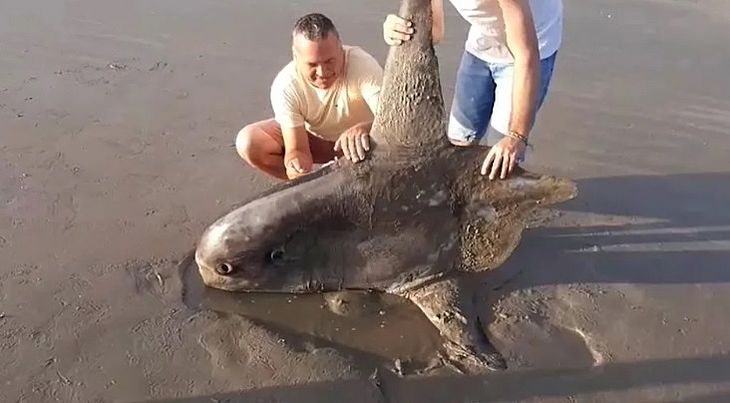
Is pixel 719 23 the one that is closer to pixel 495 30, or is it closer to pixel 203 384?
pixel 495 30

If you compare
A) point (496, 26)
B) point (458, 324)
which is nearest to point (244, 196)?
point (458, 324)

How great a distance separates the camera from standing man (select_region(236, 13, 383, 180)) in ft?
14.6

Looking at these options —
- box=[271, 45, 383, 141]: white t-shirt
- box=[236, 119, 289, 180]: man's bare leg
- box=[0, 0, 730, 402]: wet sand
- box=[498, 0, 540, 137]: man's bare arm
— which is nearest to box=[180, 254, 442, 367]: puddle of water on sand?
box=[0, 0, 730, 402]: wet sand

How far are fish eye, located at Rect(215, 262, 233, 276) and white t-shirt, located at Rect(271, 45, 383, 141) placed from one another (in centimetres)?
87

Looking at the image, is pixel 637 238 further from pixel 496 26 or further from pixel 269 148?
pixel 269 148

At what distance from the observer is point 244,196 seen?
209 inches

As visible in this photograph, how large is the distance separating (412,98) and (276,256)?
40.5 inches

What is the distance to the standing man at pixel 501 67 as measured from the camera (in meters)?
4.14

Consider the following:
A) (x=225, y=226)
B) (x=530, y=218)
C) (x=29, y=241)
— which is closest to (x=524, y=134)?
(x=530, y=218)

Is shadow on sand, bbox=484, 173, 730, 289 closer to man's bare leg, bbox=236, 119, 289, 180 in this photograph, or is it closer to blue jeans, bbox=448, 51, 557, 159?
blue jeans, bbox=448, 51, 557, 159

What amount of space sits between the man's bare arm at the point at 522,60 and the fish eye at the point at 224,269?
153cm

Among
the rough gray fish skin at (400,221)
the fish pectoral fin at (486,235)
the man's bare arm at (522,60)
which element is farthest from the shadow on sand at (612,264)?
the man's bare arm at (522,60)

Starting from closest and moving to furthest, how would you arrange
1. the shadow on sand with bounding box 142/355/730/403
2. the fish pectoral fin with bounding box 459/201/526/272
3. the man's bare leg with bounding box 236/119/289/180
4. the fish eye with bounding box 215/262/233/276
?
the shadow on sand with bounding box 142/355/730/403, the fish eye with bounding box 215/262/233/276, the fish pectoral fin with bounding box 459/201/526/272, the man's bare leg with bounding box 236/119/289/180

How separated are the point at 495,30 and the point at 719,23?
14.0ft
